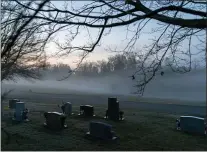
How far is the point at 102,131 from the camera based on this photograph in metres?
10.3

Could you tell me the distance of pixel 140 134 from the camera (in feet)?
38.3

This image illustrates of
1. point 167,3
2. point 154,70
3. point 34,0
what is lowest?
point 154,70

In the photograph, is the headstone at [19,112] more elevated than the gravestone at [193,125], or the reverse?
the headstone at [19,112]

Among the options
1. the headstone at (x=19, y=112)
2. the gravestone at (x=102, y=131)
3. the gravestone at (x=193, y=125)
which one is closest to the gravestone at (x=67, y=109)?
the headstone at (x=19, y=112)

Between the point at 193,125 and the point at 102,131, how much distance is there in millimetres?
4622

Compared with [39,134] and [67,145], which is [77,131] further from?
[67,145]

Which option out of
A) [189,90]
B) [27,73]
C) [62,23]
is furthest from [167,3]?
[189,90]

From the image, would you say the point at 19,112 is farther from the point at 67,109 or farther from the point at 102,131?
the point at 102,131

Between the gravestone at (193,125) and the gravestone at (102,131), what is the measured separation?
13.2 ft

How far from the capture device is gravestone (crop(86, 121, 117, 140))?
10.2 meters

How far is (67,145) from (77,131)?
2463 mm

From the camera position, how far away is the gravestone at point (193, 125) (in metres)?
12.3

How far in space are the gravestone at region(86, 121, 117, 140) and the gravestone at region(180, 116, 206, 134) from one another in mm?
4033

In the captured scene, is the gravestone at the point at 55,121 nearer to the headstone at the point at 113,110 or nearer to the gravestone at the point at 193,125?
the headstone at the point at 113,110
